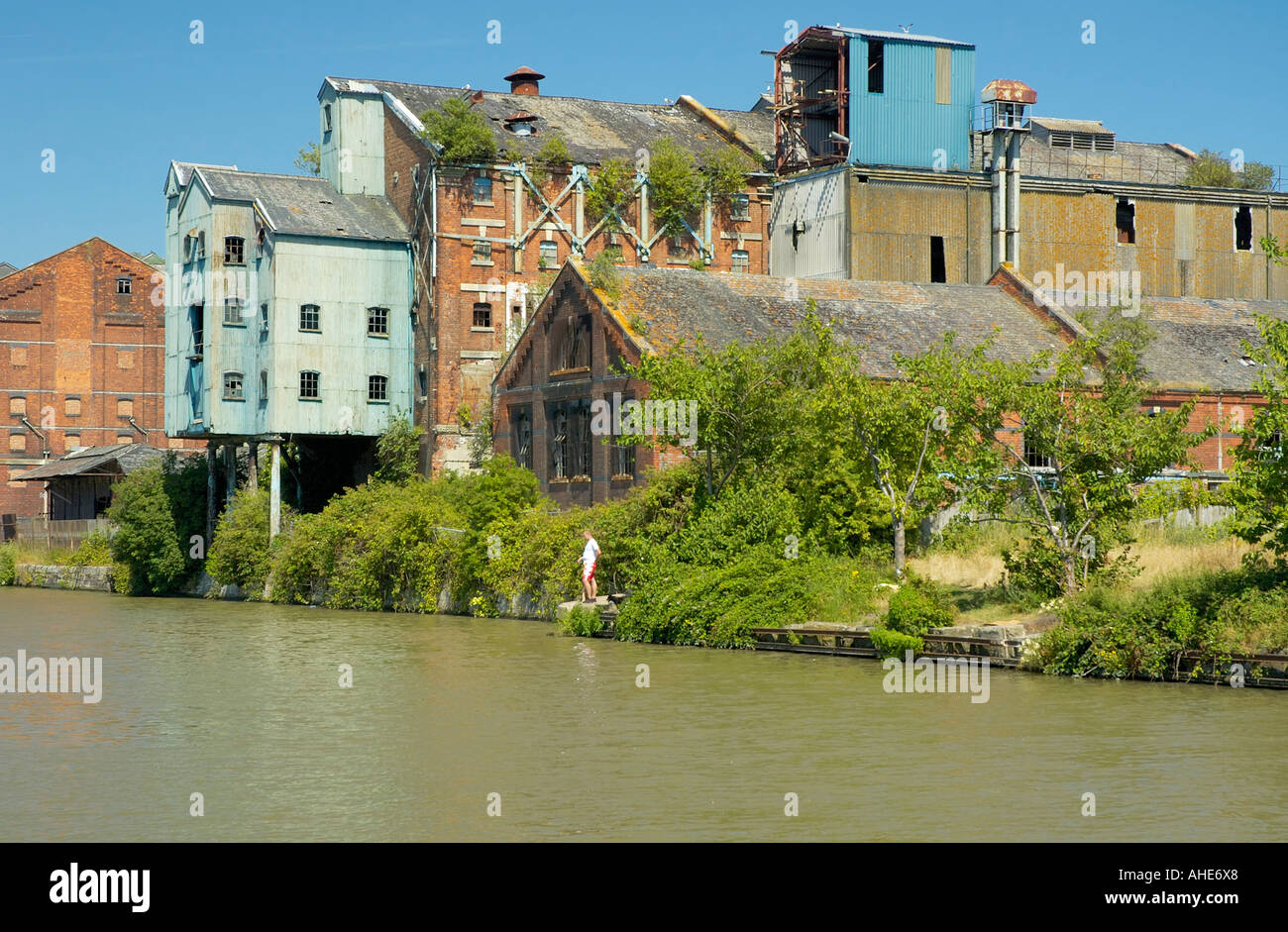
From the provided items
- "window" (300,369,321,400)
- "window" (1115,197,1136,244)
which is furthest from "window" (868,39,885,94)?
"window" (300,369,321,400)

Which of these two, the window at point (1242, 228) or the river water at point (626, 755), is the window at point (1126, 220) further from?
the river water at point (626, 755)

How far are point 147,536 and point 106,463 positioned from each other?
16.7m

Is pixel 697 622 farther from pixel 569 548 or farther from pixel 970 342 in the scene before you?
pixel 970 342

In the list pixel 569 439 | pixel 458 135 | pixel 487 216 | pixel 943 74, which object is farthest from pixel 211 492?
pixel 943 74

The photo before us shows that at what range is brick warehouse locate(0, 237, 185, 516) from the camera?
79875 mm

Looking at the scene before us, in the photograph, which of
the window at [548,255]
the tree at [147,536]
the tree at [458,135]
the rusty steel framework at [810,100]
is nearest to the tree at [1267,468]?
the rusty steel framework at [810,100]

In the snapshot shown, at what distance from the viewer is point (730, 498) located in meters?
31.8

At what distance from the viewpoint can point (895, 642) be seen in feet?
84.2

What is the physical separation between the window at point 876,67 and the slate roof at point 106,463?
111ft

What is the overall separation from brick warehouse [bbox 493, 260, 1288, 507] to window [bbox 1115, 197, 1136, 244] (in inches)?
184

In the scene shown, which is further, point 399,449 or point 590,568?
point 399,449

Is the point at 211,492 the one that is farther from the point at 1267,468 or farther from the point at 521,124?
the point at 1267,468

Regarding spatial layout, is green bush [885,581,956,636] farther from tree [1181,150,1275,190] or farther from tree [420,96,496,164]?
tree [1181,150,1275,190]
